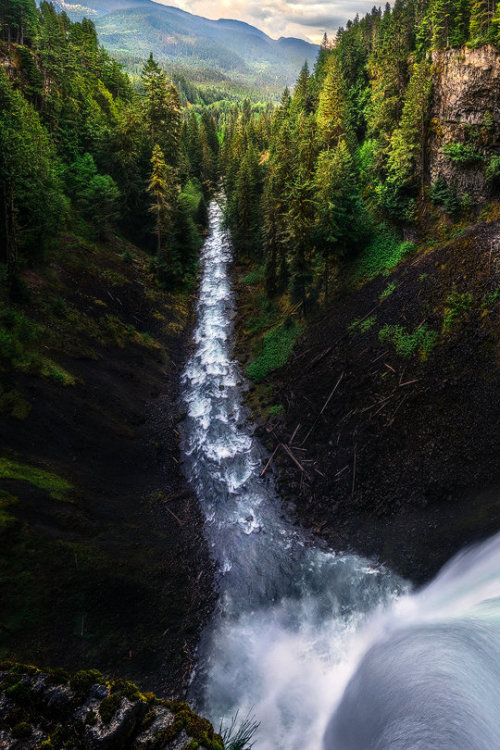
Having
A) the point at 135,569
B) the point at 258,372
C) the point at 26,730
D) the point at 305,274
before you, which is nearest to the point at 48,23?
the point at 305,274

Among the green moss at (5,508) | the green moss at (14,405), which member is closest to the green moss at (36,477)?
the green moss at (5,508)

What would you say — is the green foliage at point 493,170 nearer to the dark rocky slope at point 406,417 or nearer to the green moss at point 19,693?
the dark rocky slope at point 406,417

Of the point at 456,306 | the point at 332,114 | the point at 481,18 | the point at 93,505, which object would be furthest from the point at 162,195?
the point at 93,505

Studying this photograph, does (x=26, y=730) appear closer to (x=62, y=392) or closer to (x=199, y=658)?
(x=199, y=658)

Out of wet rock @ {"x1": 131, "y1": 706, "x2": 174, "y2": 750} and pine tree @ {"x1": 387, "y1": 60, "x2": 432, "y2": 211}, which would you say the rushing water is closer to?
wet rock @ {"x1": 131, "y1": 706, "x2": 174, "y2": 750}

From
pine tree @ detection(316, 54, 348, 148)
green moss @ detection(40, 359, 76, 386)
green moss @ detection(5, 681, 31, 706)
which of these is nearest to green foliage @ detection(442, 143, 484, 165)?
pine tree @ detection(316, 54, 348, 148)

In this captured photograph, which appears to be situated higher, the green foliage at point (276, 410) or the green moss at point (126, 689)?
the green moss at point (126, 689)
